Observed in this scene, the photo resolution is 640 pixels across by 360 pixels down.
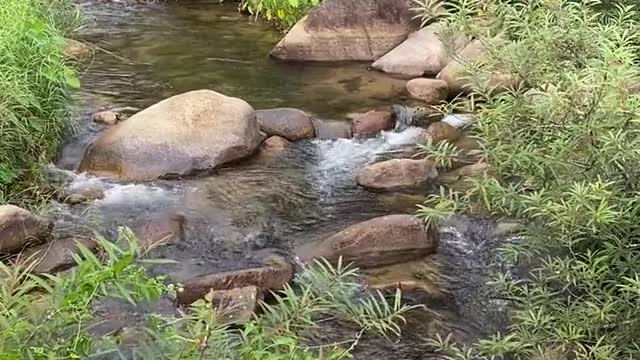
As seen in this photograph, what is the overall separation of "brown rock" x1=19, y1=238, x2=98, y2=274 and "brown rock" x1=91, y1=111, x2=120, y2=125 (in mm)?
2299

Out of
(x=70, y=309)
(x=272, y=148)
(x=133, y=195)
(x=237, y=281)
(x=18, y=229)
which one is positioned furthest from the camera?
(x=272, y=148)

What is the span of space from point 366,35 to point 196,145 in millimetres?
3927

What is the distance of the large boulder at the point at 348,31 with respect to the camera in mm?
9727

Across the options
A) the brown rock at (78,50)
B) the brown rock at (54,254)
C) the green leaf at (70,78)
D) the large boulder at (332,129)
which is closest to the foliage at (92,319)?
the brown rock at (54,254)

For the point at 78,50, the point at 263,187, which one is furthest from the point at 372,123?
the point at 78,50

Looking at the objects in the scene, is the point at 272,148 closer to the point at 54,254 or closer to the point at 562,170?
the point at 54,254

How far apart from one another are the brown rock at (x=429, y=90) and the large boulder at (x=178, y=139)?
2.03m

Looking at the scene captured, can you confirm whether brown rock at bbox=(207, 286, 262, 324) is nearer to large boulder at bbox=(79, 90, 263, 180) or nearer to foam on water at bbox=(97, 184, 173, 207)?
foam on water at bbox=(97, 184, 173, 207)

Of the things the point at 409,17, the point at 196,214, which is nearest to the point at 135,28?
the point at 409,17

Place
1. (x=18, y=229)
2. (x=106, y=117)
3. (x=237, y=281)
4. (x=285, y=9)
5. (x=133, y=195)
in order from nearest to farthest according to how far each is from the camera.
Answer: (x=237, y=281) → (x=18, y=229) → (x=133, y=195) → (x=106, y=117) → (x=285, y=9)

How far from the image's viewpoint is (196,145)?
667cm

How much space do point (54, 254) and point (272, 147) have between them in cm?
257

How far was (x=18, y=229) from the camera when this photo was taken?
198 inches

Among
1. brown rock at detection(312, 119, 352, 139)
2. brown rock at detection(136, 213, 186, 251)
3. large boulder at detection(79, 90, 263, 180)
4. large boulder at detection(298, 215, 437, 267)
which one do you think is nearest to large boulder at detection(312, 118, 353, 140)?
brown rock at detection(312, 119, 352, 139)
